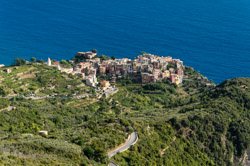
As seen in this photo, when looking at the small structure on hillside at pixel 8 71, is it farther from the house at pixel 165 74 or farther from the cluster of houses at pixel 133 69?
the house at pixel 165 74

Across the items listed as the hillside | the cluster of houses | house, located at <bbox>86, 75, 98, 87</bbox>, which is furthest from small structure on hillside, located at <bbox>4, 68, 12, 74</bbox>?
house, located at <bbox>86, 75, 98, 87</bbox>

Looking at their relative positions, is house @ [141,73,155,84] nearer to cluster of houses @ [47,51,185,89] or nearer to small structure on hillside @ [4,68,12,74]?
cluster of houses @ [47,51,185,89]

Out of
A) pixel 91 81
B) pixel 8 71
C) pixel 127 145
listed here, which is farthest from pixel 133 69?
pixel 127 145

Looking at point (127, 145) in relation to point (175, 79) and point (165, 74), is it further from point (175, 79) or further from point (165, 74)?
point (165, 74)

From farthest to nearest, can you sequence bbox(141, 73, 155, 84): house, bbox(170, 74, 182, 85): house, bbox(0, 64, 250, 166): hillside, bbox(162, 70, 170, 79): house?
bbox(162, 70, 170, 79): house
bbox(170, 74, 182, 85): house
bbox(141, 73, 155, 84): house
bbox(0, 64, 250, 166): hillside

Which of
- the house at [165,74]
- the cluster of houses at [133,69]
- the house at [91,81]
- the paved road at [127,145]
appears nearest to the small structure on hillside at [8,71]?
the cluster of houses at [133,69]

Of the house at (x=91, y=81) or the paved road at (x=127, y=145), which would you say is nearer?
the paved road at (x=127, y=145)

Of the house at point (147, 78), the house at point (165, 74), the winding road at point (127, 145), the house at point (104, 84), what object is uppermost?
the house at point (165, 74)
